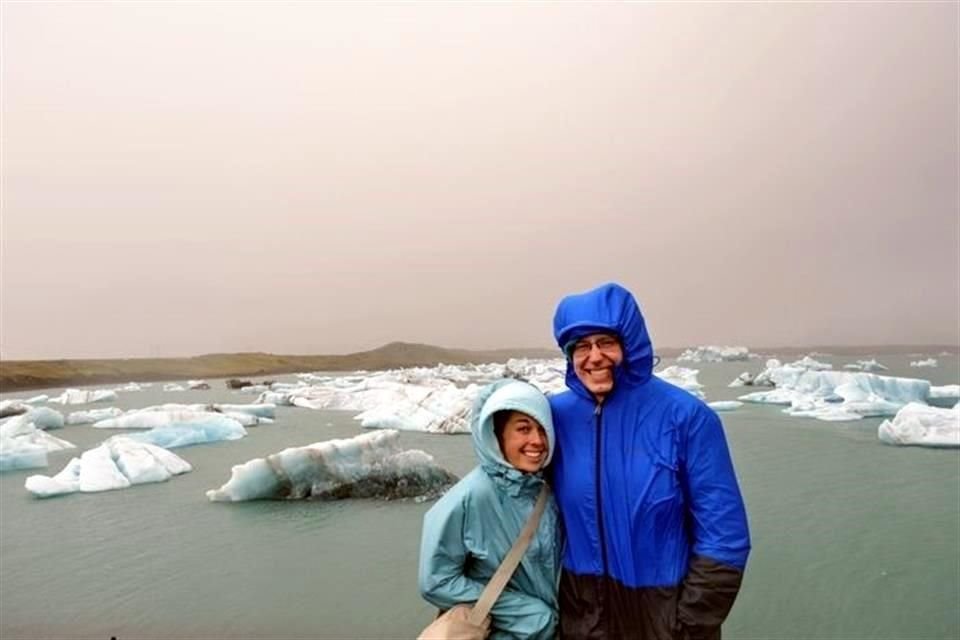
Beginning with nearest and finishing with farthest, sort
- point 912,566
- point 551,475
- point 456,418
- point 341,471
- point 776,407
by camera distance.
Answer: point 551,475, point 912,566, point 341,471, point 456,418, point 776,407

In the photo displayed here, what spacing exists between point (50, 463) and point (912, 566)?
12.1 metres

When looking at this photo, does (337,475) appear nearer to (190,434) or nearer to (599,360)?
(190,434)

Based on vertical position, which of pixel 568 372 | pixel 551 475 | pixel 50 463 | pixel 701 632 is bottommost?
pixel 50 463

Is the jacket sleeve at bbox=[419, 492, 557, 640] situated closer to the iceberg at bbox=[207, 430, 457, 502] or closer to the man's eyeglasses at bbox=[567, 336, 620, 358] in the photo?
the man's eyeglasses at bbox=[567, 336, 620, 358]

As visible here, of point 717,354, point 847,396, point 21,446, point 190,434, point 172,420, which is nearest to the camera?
point 21,446

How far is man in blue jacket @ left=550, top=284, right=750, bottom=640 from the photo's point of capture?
1447 millimetres

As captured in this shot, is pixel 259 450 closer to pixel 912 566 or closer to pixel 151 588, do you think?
pixel 151 588

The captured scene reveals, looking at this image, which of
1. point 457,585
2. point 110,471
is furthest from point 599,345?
point 110,471

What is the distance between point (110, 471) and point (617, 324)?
926cm

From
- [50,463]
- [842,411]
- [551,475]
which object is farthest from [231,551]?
[842,411]

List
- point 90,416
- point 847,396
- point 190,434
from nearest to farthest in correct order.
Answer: point 190,434, point 847,396, point 90,416

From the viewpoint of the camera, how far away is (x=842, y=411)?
47.5 ft

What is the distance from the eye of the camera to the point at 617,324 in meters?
1.48

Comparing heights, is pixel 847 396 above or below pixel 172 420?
above
